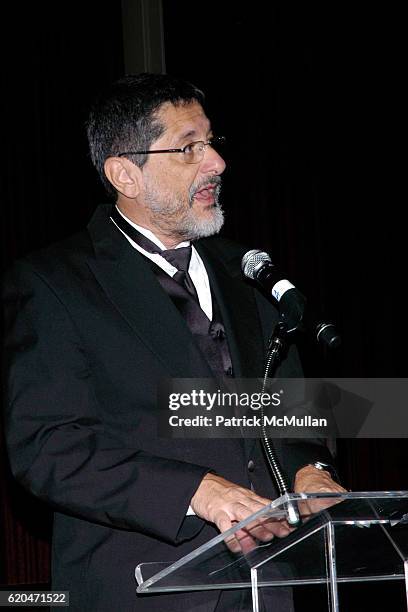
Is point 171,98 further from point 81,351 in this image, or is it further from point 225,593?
point 225,593

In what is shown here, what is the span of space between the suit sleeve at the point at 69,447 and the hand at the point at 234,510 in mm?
33

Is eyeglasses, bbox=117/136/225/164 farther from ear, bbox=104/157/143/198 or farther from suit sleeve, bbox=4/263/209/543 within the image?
suit sleeve, bbox=4/263/209/543

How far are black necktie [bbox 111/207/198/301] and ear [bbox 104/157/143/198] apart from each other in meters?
0.07

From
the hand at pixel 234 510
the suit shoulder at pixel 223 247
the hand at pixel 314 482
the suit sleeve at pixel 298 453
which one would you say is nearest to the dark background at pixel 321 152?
the suit shoulder at pixel 223 247

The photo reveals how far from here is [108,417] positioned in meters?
1.88

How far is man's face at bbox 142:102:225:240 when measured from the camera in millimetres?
2201

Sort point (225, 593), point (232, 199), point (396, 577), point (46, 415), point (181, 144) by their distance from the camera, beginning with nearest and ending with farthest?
1. point (396, 577)
2. point (225, 593)
3. point (46, 415)
4. point (181, 144)
5. point (232, 199)

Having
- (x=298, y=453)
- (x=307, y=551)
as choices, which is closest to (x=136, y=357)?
(x=298, y=453)

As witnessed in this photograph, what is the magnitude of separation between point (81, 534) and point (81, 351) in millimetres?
328

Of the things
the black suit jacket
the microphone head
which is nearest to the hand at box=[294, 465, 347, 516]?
the black suit jacket

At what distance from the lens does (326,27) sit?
4.52 metres

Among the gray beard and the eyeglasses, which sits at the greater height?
the eyeglasses

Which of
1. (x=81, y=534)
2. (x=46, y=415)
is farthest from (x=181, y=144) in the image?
(x=81, y=534)

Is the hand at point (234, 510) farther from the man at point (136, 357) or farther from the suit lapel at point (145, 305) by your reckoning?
the suit lapel at point (145, 305)
